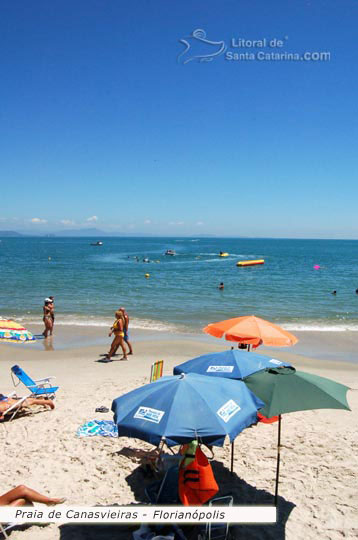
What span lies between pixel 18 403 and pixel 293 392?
5.57m

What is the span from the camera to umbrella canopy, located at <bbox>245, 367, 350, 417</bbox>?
441 cm

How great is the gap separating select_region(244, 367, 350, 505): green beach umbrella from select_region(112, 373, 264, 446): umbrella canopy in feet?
0.60

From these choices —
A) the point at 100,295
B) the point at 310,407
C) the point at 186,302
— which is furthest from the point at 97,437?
the point at 100,295

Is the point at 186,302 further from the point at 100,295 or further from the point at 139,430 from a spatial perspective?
the point at 139,430

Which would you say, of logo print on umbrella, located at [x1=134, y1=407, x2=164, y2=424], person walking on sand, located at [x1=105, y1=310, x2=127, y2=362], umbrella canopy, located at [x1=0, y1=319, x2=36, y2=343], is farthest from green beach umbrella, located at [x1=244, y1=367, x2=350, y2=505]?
person walking on sand, located at [x1=105, y1=310, x2=127, y2=362]

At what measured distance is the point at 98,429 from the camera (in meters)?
7.16

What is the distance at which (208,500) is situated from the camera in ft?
15.0

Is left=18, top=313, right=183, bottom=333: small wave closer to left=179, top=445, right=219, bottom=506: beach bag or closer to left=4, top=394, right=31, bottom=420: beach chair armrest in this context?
left=4, top=394, right=31, bottom=420: beach chair armrest

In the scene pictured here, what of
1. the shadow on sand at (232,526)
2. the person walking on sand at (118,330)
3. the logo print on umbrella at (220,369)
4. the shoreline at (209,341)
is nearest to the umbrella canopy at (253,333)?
the logo print on umbrella at (220,369)

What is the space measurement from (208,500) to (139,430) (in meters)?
1.40

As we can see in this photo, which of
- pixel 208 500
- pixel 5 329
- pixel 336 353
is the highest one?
pixel 5 329

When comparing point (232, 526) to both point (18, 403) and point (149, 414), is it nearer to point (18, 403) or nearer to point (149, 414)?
point (149, 414)

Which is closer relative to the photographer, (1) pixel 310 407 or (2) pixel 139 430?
(2) pixel 139 430

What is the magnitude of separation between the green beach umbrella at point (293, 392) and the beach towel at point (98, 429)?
3276 mm
